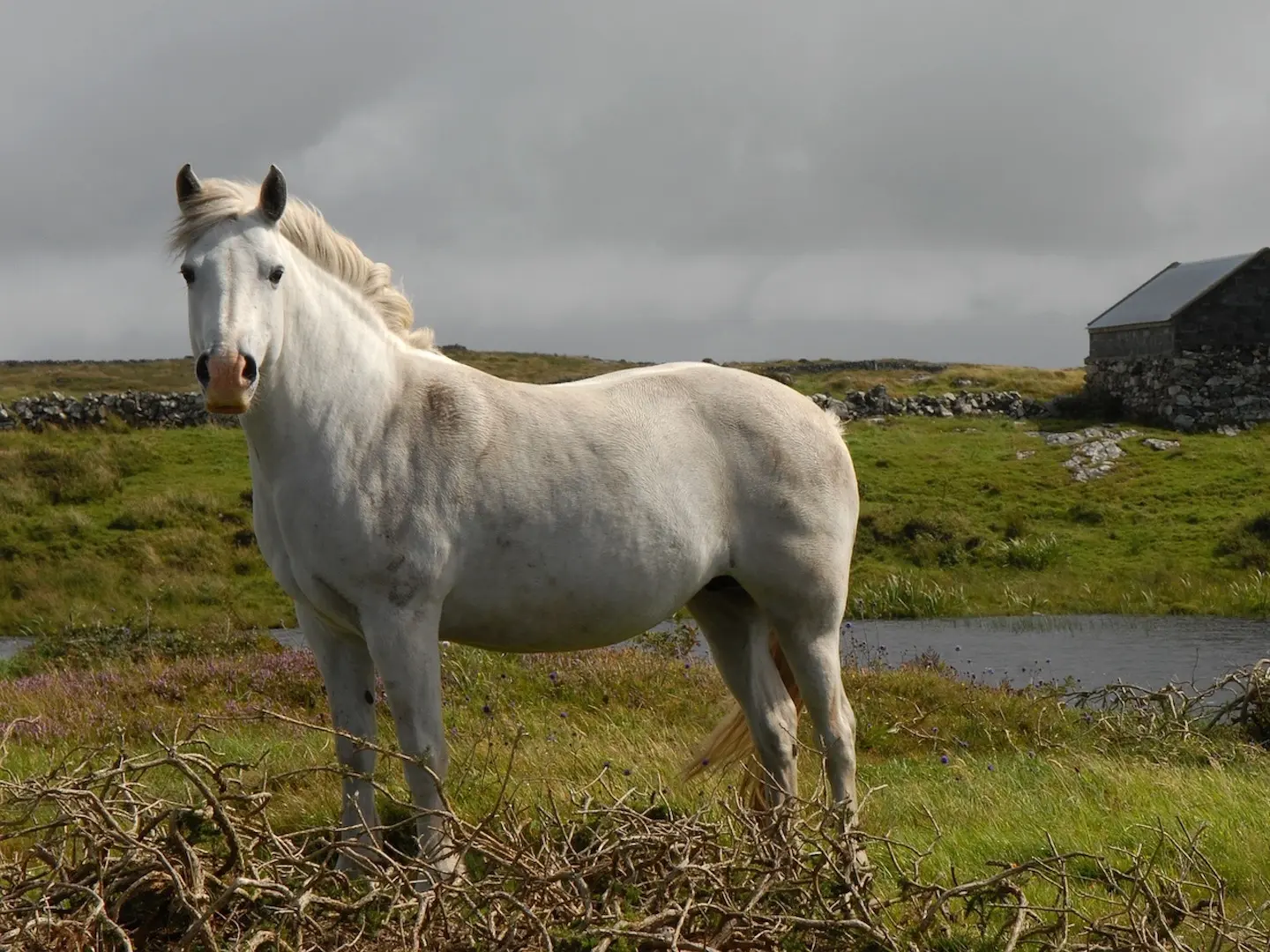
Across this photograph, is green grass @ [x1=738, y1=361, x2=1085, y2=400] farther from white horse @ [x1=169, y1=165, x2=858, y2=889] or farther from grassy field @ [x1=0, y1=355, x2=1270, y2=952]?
white horse @ [x1=169, y1=165, x2=858, y2=889]

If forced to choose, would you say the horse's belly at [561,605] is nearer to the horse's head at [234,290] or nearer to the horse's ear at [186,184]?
the horse's head at [234,290]

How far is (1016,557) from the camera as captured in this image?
21.8 metres

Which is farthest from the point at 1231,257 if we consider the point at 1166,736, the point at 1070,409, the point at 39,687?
the point at 39,687

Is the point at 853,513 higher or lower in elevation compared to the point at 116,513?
higher

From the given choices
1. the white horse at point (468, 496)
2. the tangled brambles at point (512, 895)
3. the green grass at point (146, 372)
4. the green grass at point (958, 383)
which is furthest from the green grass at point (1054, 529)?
the green grass at point (146, 372)

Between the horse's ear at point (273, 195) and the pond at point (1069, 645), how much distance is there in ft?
30.6

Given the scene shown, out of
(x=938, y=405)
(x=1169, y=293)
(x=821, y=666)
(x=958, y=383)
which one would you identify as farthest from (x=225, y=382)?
(x=958, y=383)

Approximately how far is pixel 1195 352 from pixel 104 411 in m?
29.4

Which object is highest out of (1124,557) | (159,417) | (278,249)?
(278,249)

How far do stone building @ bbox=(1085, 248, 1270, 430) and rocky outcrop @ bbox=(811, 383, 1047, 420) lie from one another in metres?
2.28

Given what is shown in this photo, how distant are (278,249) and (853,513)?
2.79 meters

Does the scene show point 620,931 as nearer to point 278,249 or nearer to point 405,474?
point 405,474

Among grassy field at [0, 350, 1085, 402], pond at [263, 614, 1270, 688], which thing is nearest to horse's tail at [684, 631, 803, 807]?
pond at [263, 614, 1270, 688]

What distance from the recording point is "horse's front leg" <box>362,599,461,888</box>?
463 cm
